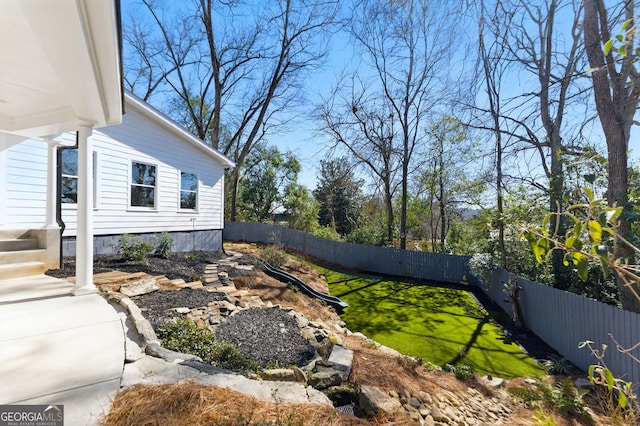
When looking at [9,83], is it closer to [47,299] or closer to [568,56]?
[47,299]

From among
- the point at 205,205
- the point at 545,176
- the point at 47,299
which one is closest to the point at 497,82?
the point at 545,176

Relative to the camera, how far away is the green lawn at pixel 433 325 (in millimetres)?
4855

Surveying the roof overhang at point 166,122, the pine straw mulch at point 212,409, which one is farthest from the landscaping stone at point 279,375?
the roof overhang at point 166,122

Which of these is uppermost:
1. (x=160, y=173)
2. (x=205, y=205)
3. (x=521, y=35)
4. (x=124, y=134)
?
(x=521, y=35)

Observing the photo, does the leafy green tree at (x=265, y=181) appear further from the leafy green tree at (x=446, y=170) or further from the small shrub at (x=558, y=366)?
the small shrub at (x=558, y=366)

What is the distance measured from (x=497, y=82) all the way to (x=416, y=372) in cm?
933

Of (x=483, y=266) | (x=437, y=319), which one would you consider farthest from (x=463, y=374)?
(x=483, y=266)

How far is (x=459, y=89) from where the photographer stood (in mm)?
9930

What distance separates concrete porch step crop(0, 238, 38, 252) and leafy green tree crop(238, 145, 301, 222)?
14843 mm

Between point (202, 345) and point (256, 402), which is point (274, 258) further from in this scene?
point (256, 402)

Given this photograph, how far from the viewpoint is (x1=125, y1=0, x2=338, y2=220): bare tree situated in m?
13.6

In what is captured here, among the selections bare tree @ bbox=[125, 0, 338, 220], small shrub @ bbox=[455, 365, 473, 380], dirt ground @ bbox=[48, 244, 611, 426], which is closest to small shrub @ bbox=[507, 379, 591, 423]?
dirt ground @ bbox=[48, 244, 611, 426]

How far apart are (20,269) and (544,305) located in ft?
31.6

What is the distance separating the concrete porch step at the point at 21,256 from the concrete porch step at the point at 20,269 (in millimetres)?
85
